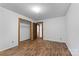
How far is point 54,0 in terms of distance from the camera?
893mm

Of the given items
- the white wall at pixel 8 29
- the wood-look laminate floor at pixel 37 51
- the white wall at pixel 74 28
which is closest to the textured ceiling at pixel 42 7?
the white wall at pixel 8 29

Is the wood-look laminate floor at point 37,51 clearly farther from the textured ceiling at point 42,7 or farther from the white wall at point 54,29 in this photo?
the textured ceiling at point 42,7

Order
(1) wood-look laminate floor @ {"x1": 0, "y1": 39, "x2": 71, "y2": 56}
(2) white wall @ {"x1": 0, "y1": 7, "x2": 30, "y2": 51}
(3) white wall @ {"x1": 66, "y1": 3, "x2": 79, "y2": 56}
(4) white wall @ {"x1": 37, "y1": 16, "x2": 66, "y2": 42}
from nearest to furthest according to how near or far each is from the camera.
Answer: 1. (3) white wall @ {"x1": 66, "y1": 3, "x2": 79, "y2": 56}
2. (1) wood-look laminate floor @ {"x1": 0, "y1": 39, "x2": 71, "y2": 56}
3. (2) white wall @ {"x1": 0, "y1": 7, "x2": 30, "y2": 51}
4. (4) white wall @ {"x1": 37, "y1": 16, "x2": 66, "y2": 42}

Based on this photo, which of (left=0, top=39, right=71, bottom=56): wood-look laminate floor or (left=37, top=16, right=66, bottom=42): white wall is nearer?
(left=0, top=39, right=71, bottom=56): wood-look laminate floor

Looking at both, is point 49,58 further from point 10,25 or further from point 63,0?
point 10,25

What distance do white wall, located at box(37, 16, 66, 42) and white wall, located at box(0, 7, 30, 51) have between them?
9.45ft

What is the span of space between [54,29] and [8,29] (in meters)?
3.52

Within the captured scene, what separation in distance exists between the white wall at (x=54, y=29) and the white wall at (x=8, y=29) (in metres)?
2.88

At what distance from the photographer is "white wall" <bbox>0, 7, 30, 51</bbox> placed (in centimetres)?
335

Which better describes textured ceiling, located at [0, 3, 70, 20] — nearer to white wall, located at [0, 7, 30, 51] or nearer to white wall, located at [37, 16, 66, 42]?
white wall, located at [0, 7, 30, 51]

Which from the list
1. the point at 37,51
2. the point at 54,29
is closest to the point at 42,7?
the point at 37,51

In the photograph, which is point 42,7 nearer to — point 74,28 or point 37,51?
Answer: point 74,28

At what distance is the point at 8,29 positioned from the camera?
12.1 ft

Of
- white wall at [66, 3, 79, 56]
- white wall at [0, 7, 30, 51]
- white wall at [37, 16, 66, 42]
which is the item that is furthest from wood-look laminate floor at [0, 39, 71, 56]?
white wall at [37, 16, 66, 42]
